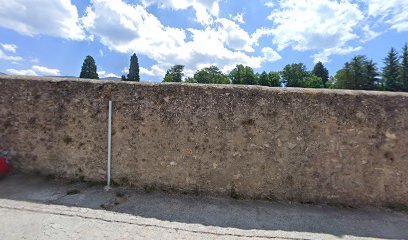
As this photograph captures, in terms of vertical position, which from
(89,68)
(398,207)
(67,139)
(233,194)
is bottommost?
(398,207)

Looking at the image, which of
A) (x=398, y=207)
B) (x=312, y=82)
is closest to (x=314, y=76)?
(x=312, y=82)

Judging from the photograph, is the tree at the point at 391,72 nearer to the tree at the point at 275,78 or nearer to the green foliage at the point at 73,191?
the tree at the point at 275,78

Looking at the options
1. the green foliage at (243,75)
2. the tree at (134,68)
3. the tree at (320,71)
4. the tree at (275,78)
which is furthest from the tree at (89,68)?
the tree at (320,71)

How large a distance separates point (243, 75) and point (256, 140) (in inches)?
2884

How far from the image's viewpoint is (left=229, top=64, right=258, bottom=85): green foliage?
76.2 m

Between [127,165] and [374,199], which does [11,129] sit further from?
[374,199]

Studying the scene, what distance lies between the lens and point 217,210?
192 inches

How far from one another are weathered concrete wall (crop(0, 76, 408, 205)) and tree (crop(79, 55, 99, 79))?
55632 mm

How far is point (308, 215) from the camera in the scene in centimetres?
A: 489

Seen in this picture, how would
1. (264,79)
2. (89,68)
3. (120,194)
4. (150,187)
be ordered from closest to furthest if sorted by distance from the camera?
(120,194)
(150,187)
(89,68)
(264,79)

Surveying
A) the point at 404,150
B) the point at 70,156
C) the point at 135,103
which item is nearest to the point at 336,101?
the point at 404,150

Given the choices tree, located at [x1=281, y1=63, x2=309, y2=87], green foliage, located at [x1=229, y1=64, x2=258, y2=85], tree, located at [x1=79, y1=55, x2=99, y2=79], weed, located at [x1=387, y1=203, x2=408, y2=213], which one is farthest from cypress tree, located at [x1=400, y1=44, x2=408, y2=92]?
weed, located at [x1=387, y1=203, x2=408, y2=213]

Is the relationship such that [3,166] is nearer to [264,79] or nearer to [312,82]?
[312,82]

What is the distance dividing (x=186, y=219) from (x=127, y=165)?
5.06ft
